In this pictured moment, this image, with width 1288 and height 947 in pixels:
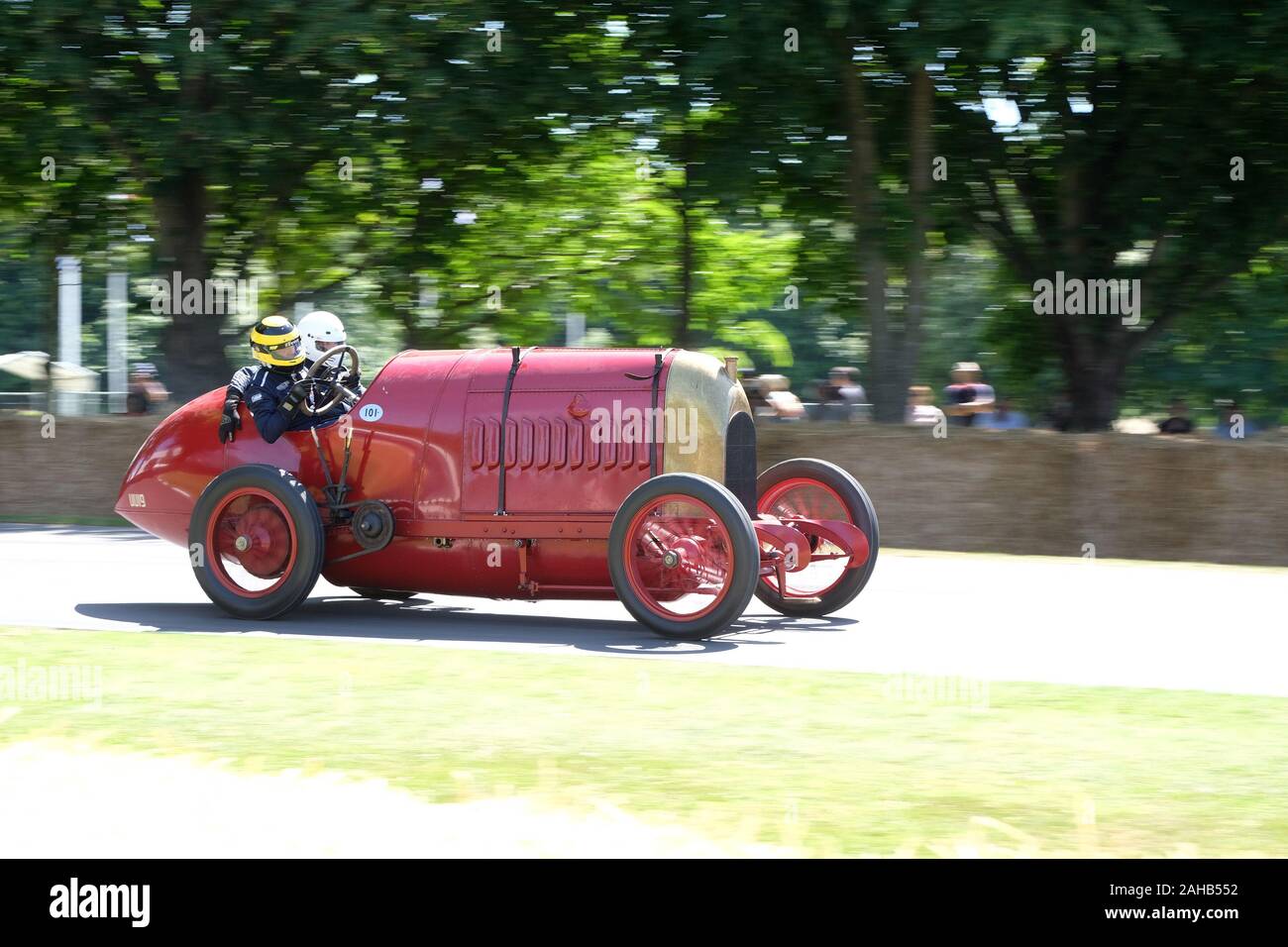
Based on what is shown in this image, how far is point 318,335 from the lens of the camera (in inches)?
436

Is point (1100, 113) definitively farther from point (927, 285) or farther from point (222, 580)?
point (222, 580)

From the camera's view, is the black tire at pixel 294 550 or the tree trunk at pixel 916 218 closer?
the black tire at pixel 294 550

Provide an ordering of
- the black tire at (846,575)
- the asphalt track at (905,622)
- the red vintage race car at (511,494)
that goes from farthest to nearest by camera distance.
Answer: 1. the black tire at (846,575)
2. the red vintage race car at (511,494)
3. the asphalt track at (905,622)

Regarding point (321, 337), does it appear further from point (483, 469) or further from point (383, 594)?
point (383, 594)

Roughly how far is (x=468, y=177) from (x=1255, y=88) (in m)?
9.40

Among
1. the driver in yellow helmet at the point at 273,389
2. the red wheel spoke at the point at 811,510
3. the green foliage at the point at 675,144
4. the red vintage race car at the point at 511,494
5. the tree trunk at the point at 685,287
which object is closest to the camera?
the red vintage race car at the point at 511,494

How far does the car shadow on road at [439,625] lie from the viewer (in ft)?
32.3

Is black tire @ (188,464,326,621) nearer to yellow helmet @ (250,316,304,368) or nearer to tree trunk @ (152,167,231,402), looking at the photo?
yellow helmet @ (250,316,304,368)

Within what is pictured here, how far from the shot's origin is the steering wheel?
1077cm

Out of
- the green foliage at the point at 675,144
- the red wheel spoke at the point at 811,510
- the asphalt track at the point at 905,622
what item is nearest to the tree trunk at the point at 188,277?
the green foliage at the point at 675,144

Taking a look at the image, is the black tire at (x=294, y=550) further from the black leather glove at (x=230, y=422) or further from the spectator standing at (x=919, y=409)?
the spectator standing at (x=919, y=409)

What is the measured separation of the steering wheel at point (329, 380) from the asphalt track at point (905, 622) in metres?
1.31

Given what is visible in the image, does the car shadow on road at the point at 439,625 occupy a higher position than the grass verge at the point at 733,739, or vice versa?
the car shadow on road at the point at 439,625

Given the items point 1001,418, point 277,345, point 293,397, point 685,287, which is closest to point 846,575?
point 293,397
